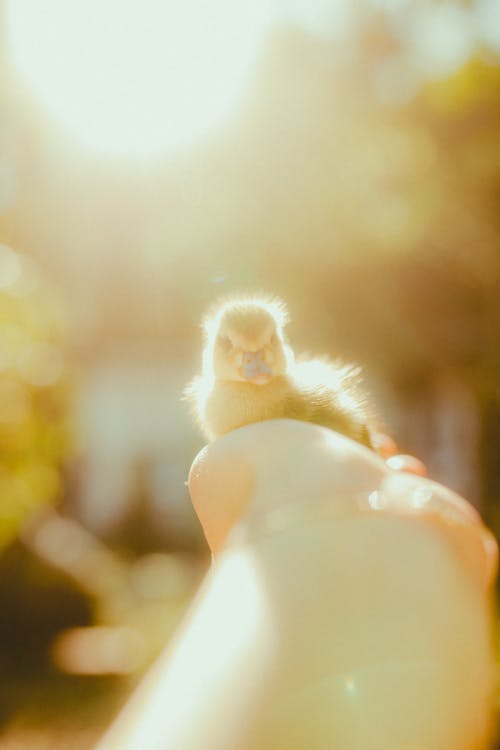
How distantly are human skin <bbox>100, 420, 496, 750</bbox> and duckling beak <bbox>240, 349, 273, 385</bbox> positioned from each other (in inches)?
41.0

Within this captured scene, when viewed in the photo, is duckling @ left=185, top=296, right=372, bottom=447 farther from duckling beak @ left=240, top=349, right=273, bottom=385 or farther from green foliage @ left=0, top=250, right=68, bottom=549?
green foliage @ left=0, top=250, right=68, bottom=549

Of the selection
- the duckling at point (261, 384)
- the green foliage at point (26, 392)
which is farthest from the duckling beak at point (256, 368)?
the green foliage at point (26, 392)

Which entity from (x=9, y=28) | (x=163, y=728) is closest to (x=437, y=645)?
(x=163, y=728)

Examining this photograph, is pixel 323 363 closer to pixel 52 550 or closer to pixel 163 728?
pixel 163 728

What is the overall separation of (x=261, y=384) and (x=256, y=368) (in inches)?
2.2

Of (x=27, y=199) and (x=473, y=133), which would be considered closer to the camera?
(x=473, y=133)

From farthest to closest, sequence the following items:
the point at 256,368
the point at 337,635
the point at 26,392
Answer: the point at 26,392 < the point at 256,368 < the point at 337,635

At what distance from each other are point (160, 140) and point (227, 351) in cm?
536

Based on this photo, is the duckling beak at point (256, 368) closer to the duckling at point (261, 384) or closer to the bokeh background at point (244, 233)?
the duckling at point (261, 384)

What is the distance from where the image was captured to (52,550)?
308 inches

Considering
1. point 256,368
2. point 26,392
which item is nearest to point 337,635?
point 256,368

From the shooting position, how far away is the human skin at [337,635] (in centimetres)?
93

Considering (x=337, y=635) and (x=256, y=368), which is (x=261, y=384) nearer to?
(x=256, y=368)

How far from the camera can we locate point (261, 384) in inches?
89.9
